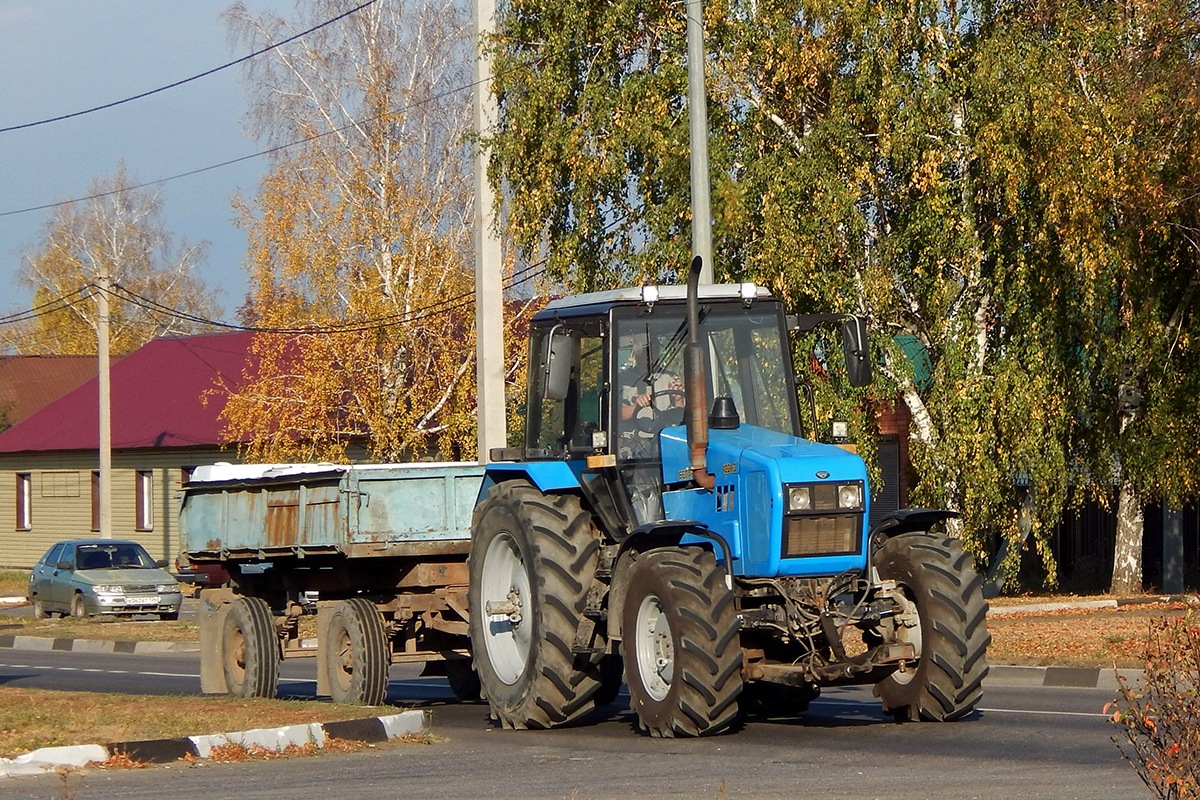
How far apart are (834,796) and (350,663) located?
6.81 m

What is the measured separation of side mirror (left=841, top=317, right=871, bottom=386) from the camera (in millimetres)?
12570

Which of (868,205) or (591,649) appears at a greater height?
(868,205)

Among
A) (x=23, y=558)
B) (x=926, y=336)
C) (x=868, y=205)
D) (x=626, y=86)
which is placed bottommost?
(x=23, y=558)

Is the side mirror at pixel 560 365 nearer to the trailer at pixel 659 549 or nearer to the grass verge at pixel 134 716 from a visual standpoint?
the trailer at pixel 659 549

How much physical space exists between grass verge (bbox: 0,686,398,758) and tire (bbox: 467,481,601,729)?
0.94 meters

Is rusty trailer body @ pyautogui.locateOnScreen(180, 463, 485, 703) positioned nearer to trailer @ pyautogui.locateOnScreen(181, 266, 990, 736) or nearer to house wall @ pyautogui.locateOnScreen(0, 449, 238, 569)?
trailer @ pyautogui.locateOnScreen(181, 266, 990, 736)

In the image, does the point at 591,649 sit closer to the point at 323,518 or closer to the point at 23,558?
the point at 323,518

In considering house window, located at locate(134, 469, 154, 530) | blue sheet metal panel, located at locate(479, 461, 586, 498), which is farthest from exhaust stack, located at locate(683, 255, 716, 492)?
house window, located at locate(134, 469, 154, 530)

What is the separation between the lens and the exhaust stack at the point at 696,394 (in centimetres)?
1228

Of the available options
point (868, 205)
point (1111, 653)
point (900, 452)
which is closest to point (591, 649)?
point (1111, 653)

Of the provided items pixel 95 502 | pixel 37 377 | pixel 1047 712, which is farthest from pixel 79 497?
pixel 1047 712

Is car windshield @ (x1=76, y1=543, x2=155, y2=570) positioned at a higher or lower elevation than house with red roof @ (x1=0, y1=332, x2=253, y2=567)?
lower

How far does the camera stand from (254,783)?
34.8 feet

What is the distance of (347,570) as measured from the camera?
1568cm
